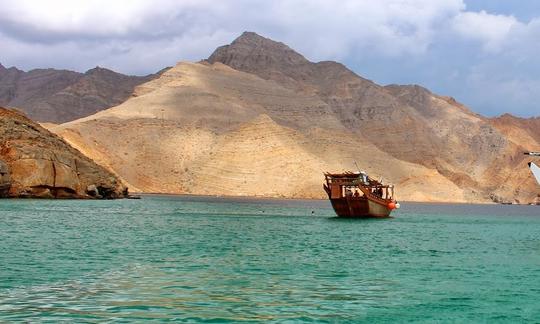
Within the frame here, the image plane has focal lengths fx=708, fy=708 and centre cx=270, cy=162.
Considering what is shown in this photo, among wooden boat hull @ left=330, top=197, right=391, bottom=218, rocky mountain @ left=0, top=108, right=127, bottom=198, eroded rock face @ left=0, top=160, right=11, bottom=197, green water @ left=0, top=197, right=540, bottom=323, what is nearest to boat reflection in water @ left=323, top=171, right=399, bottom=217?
wooden boat hull @ left=330, top=197, right=391, bottom=218

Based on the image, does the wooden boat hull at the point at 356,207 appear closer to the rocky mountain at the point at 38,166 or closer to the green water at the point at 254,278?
the green water at the point at 254,278

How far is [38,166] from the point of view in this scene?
110 metres

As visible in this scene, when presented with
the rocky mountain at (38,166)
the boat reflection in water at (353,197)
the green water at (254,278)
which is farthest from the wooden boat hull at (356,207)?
the rocky mountain at (38,166)

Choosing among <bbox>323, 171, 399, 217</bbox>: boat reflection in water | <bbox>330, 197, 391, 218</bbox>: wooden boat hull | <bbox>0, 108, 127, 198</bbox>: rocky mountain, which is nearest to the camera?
<bbox>323, 171, 399, 217</bbox>: boat reflection in water

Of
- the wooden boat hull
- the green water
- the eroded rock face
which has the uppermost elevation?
the eroded rock face

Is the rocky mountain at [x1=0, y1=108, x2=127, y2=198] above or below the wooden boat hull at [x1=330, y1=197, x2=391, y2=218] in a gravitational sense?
above

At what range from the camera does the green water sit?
24859mm

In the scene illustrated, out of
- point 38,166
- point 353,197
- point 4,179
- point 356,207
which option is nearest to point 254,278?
point 353,197

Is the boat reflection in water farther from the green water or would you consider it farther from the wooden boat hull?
the green water

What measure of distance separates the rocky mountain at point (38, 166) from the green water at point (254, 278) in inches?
1956

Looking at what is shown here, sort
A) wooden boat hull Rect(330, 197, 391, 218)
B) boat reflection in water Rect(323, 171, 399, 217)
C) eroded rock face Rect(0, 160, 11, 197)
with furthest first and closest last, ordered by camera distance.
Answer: eroded rock face Rect(0, 160, 11, 197) → wooden boat hull Rect(330, 197, 391, 218) → boat reflection in water Rect(323, 171, 399, 217)

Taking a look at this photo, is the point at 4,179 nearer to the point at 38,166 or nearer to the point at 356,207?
the point at 38,166

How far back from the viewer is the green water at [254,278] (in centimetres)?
2486

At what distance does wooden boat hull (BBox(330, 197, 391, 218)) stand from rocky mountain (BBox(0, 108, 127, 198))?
4633 centimetres
